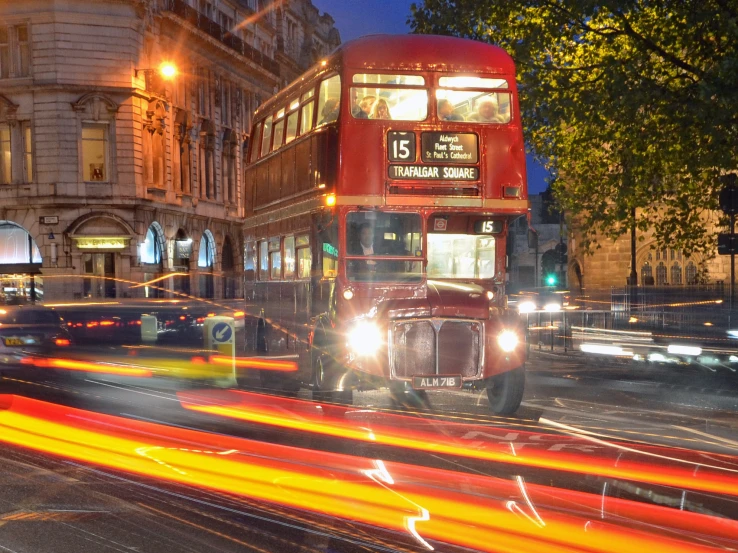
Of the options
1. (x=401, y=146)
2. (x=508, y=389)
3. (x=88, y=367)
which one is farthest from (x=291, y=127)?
(x=88, y=367)

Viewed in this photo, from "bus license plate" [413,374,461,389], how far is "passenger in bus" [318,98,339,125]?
3.63m

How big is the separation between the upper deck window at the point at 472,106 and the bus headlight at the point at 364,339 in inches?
116

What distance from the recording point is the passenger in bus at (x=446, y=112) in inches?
602

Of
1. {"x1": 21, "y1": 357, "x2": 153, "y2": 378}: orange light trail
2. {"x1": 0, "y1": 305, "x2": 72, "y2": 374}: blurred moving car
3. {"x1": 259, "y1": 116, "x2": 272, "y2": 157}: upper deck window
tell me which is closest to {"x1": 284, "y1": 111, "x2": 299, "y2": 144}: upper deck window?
{"x1": 259, "y1": 116, "x2": 272, "y2": 157}: upper deck window

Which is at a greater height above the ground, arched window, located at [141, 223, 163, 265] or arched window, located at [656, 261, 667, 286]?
arched window, located at [141, 223, 163, 265]

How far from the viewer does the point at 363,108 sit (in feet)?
49.8

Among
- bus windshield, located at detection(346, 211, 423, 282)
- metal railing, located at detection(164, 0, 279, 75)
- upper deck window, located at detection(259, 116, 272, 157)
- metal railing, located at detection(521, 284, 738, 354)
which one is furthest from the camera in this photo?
metal railing, located at detection(164, 0, 279, 75)

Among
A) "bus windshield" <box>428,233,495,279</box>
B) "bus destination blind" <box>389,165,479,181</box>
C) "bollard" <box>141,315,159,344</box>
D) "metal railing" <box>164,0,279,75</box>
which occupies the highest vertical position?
"metal railing" <box>164,0,279,75</box>

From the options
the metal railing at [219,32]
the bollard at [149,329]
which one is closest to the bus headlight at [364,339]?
the bollard at [149,329]

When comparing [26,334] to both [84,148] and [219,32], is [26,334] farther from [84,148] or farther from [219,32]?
[219,32]

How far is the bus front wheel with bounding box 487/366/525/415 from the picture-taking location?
595 inches

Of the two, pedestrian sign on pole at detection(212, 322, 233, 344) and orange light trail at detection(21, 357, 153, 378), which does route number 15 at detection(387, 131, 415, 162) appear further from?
orange light trail at detection(21, 357, 153, 378)

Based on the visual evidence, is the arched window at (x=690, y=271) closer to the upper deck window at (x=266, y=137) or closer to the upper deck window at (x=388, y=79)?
the upper deck window at (x=266, y=137)

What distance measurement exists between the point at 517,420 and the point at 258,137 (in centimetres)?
850
